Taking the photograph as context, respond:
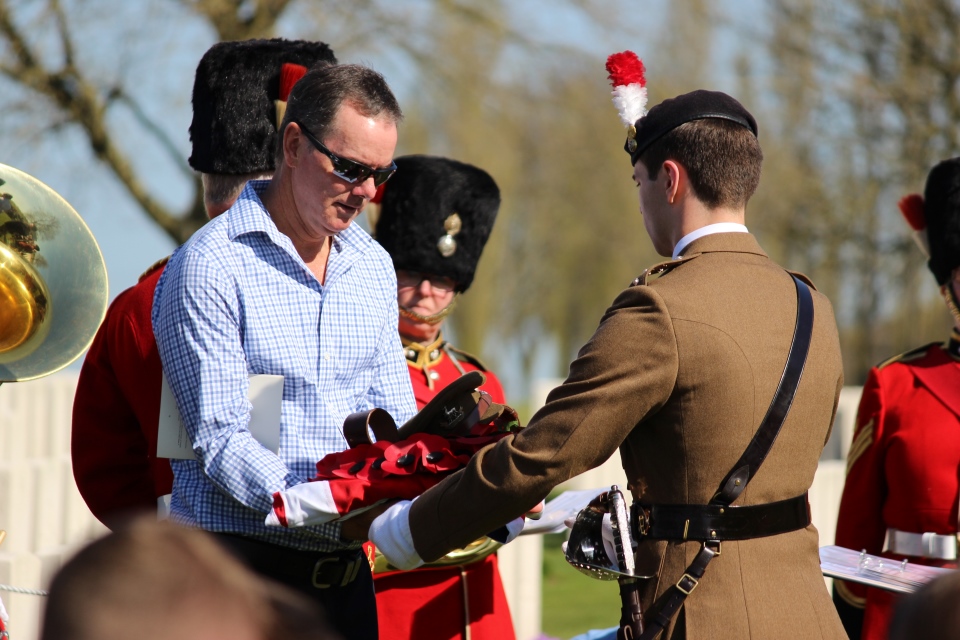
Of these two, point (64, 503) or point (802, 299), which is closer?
point (802, 299)

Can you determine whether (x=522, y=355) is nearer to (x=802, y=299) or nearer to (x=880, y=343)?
(x=880, y=343)

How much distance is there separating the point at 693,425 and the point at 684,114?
706mm

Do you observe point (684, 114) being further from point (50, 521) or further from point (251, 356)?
point (50, 521)

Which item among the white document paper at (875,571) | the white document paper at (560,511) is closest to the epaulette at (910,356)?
the white document paper at (875,571)

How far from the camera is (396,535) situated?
273cm

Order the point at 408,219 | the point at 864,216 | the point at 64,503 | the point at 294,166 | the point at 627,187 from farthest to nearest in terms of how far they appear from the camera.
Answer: the point at 627,187, the point at 864,216, the point at 64,503, the point at 408,219, the point at 294,166

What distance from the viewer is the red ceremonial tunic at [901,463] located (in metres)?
4.23

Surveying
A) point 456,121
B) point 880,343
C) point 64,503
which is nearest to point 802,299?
point 64,503

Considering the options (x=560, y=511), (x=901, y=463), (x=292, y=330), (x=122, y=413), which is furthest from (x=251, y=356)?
(x=901, y=463)

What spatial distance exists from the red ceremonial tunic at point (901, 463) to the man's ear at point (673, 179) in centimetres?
186

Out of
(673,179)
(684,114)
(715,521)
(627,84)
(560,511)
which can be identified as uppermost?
(627,84)

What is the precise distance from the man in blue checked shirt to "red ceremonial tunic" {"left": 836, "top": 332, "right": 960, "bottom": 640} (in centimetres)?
199

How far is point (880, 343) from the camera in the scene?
1939 cm

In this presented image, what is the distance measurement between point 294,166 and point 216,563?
1.78 m
